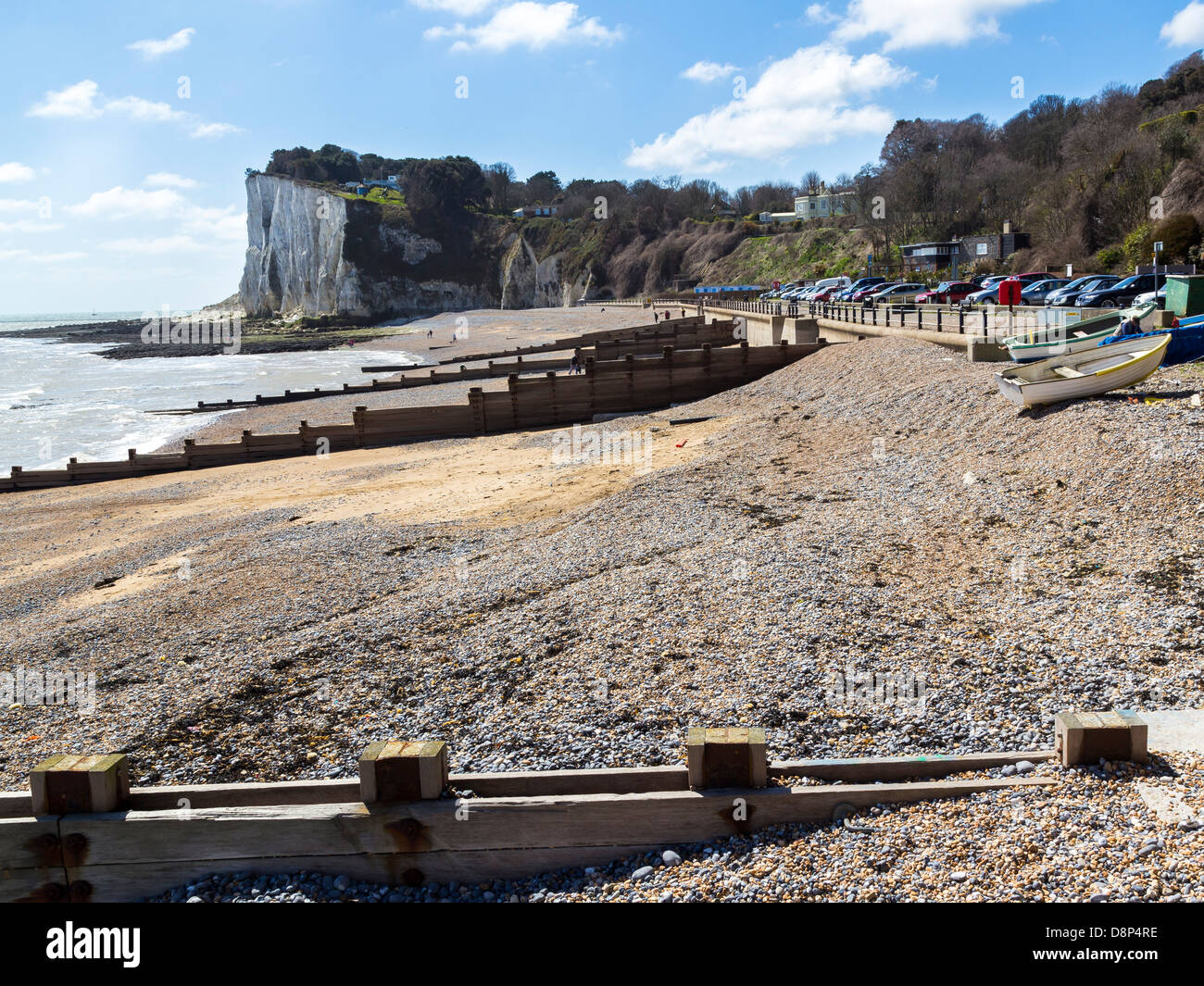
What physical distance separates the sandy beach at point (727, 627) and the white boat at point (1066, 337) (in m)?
1.29

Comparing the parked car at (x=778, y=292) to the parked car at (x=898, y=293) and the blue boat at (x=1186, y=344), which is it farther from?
the blue boat at (x=1186, y=344)

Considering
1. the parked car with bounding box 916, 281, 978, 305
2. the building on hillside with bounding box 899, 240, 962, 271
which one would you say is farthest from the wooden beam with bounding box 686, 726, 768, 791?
the building on hillside with bounding box 899, 240, 962, 271

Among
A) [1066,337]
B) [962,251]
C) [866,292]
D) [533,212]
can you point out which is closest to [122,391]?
[866,292]

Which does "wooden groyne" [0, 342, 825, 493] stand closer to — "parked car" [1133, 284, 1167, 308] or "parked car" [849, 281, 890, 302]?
"parked car" [1133, 284, 1167, 308]

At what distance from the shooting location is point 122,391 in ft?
192

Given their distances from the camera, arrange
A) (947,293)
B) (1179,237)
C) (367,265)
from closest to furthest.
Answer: (1179,237)
(947,293)
(367,265)

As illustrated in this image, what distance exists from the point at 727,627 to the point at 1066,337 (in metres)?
15.7

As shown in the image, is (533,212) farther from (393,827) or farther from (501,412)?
(393,827)

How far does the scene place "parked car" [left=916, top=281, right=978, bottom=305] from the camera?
44875 mm

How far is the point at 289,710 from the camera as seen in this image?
8.95 meters

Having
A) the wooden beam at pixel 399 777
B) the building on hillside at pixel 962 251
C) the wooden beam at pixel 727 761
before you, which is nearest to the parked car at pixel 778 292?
the building on hillside at pixel 962 251
